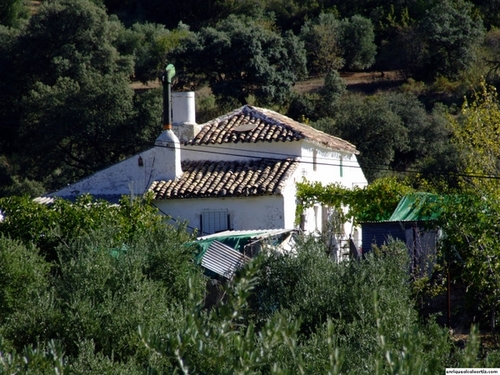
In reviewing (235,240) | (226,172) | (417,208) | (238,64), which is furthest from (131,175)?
(238,64)

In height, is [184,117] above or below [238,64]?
below

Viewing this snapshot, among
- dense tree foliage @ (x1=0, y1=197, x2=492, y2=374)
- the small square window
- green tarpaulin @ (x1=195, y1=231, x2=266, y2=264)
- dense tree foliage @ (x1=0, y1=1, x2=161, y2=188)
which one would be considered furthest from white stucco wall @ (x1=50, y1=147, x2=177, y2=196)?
dense tree foliage @ (x1=0, y1=1, x2=161, y2=188)

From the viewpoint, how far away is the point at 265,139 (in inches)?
940

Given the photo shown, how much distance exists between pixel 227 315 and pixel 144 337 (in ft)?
2.52

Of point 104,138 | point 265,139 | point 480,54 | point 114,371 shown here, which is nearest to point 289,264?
point 114,371

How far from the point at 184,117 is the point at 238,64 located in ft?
62.7

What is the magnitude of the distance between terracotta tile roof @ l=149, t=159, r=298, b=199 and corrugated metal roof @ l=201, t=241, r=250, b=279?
5.54 meters

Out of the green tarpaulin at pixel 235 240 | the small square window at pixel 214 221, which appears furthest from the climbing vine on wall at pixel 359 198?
the green tarpaulin at pixel 235 240

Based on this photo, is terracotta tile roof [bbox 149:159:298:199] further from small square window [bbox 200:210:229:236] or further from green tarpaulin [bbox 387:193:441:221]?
green tarpaulin [bbox 387:193:441:221]

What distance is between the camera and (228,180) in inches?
920

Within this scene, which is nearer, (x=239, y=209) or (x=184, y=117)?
(x=239, y=209)

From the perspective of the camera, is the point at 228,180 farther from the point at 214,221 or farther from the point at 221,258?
the point at 221,258

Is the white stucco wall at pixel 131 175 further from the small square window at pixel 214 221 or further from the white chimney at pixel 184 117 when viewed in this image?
the small square window at pixel 214 221

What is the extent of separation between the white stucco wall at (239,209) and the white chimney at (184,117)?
2486 mm
